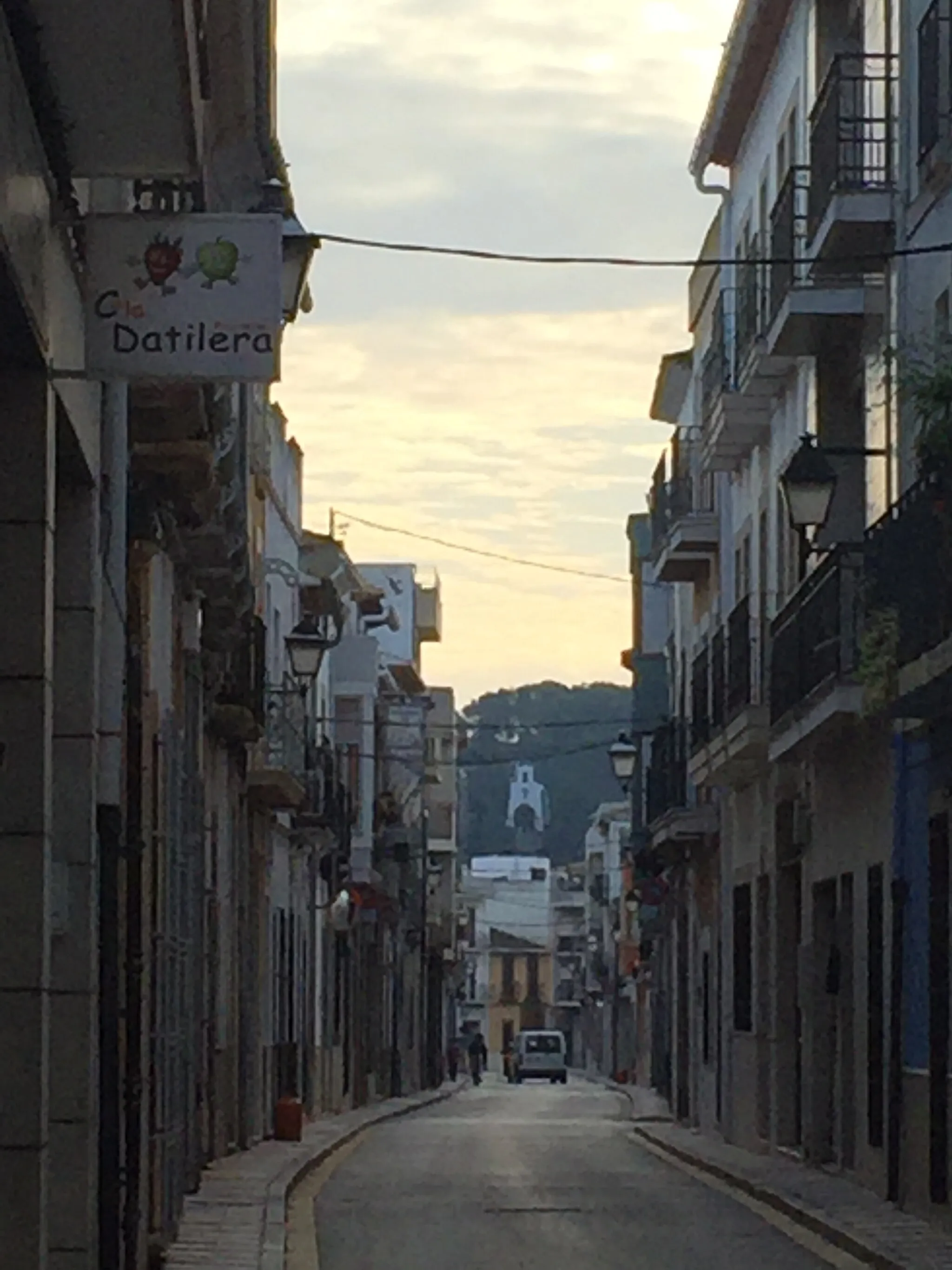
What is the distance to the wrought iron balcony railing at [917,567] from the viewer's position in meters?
19.1

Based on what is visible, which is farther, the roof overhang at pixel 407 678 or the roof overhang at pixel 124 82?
the roof overhang at pixel 407 678

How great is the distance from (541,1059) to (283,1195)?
80.1 m

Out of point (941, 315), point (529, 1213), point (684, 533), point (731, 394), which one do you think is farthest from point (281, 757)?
point (941, 315)

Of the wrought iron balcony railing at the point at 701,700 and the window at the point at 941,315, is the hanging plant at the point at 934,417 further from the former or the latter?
the wrought iron balcony railing at the point at 701,700

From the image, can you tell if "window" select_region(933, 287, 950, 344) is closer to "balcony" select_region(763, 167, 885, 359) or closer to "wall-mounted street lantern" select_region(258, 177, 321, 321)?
"balcony" select_region(763, 167, 885, 359)

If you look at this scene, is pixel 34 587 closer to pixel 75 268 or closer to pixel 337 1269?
pixel 75 268

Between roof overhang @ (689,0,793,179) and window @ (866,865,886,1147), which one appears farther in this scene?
roof overhang @ (689,0,793,179)

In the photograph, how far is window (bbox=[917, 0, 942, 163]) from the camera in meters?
21.9

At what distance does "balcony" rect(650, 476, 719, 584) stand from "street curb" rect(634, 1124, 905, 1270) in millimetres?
8739

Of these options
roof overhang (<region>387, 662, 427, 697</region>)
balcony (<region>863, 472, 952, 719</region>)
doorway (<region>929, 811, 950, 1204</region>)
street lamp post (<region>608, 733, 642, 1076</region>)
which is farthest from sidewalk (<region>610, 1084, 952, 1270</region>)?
roof overhang (<region>387, 662, 427, 697</region>)

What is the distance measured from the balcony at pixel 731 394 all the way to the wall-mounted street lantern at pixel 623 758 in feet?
32.1

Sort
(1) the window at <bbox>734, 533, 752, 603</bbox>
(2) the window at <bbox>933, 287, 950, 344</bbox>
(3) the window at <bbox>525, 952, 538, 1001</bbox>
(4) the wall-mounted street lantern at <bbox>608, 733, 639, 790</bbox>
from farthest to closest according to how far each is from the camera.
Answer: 1. (3) the window at <bbox>525, 952, 538, 1001</bbox>
2. (4) the wall-mounted street lantern at <bbox>608, 733, 639, 790</bbox>
3. (1) the window at <bbox>734, 533, 752, 603</bbox>
4. (2) the window at <bbox>933, 287, 950, 344</bbox>

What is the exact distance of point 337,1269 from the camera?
1800 centimetres

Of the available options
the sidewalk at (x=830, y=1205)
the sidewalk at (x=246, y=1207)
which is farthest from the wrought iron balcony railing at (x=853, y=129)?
the sidewalk at (x=246, y=1207)
